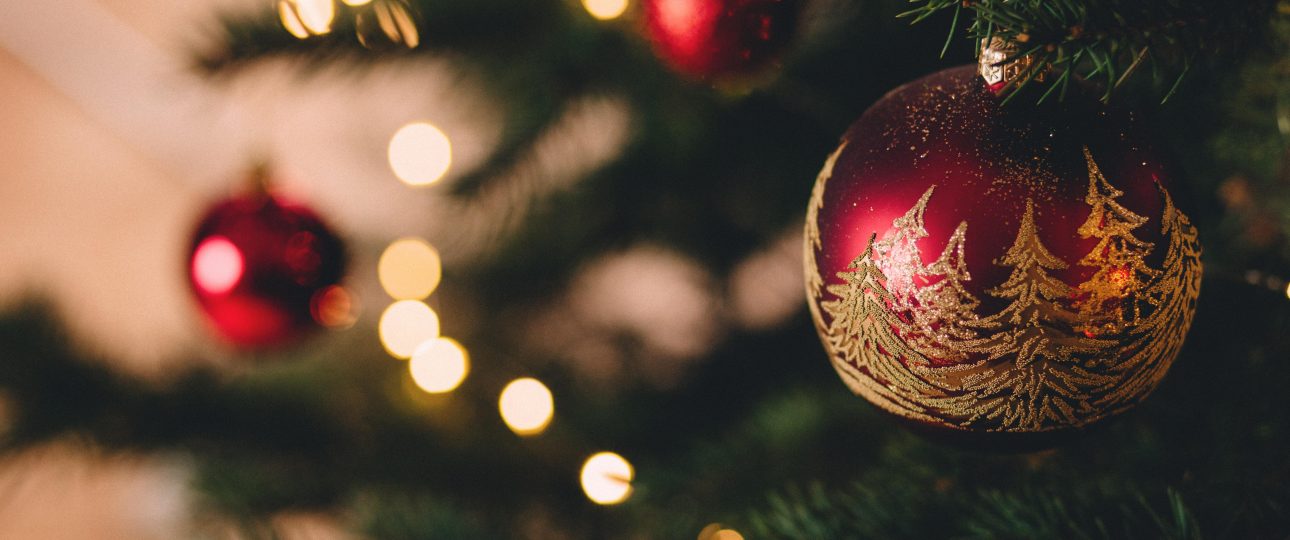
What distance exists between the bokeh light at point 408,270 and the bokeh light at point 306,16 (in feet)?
1.38

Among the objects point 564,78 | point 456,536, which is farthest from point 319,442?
point 564,78

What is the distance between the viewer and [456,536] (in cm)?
46

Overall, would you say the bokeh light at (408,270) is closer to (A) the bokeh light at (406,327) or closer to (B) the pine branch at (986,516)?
(A) the bokeh light at (406,327)

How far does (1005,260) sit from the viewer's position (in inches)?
9.6

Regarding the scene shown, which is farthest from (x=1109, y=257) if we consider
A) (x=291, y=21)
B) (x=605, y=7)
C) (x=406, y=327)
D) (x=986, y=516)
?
(x=406, y=327)

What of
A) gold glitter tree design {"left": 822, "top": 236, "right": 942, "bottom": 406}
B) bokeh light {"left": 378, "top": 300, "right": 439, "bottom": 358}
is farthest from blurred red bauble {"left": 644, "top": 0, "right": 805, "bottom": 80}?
bokeh light {"left": 378, "top": 300, "right": 439, "bottom": 358}

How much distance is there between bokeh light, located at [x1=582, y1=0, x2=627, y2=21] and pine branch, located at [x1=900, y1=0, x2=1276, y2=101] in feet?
0.94

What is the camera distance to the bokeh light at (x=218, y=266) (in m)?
0.55

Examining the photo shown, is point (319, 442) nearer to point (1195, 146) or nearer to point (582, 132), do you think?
point (582, 132)

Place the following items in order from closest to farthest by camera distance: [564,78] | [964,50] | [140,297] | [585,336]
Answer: [964,50]
[564,78]
[585,336]
[140,297]

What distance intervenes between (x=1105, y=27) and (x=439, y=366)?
711 mm

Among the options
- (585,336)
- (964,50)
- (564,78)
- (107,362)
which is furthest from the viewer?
(585,336)

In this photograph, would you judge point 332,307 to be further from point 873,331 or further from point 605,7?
point 873,331

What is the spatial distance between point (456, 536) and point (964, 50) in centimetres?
44
